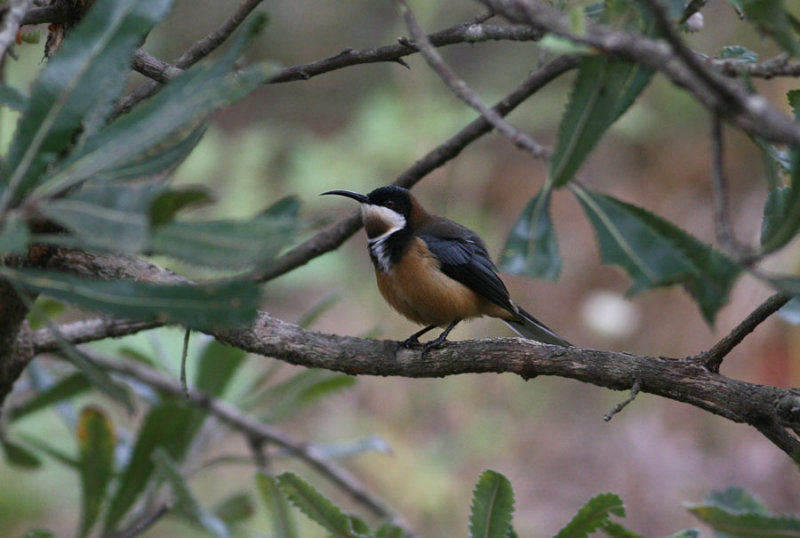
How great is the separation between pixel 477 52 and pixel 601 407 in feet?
14.6

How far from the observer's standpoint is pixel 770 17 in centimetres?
143

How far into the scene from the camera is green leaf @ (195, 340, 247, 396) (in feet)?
11.2

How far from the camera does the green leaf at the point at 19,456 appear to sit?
3.43 metres

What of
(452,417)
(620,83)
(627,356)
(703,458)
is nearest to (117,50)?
(620,83)

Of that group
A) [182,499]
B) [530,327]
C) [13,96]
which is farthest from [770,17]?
[530,327]

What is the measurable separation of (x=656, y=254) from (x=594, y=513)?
867 millimetres

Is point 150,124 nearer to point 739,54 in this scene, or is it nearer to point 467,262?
point 739,54

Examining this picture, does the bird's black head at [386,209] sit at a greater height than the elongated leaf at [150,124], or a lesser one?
greater

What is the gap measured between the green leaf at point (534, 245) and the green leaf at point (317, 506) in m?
0.97

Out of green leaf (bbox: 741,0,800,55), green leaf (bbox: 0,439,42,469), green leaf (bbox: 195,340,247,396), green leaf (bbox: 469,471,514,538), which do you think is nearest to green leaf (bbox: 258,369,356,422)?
green leaf (bbox: 195,340,247,396)

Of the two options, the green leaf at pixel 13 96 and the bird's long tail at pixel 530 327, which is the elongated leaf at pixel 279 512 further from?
the green leaf at pixel 13 96

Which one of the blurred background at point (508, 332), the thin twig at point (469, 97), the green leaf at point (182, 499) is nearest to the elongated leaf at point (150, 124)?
the thin twig at point (469, 97)

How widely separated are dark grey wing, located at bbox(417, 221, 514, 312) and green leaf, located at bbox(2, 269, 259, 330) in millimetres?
2411

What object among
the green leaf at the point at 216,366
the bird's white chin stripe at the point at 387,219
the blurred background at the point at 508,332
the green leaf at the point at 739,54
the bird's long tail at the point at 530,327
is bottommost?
the green leaf at the point at 216,366
